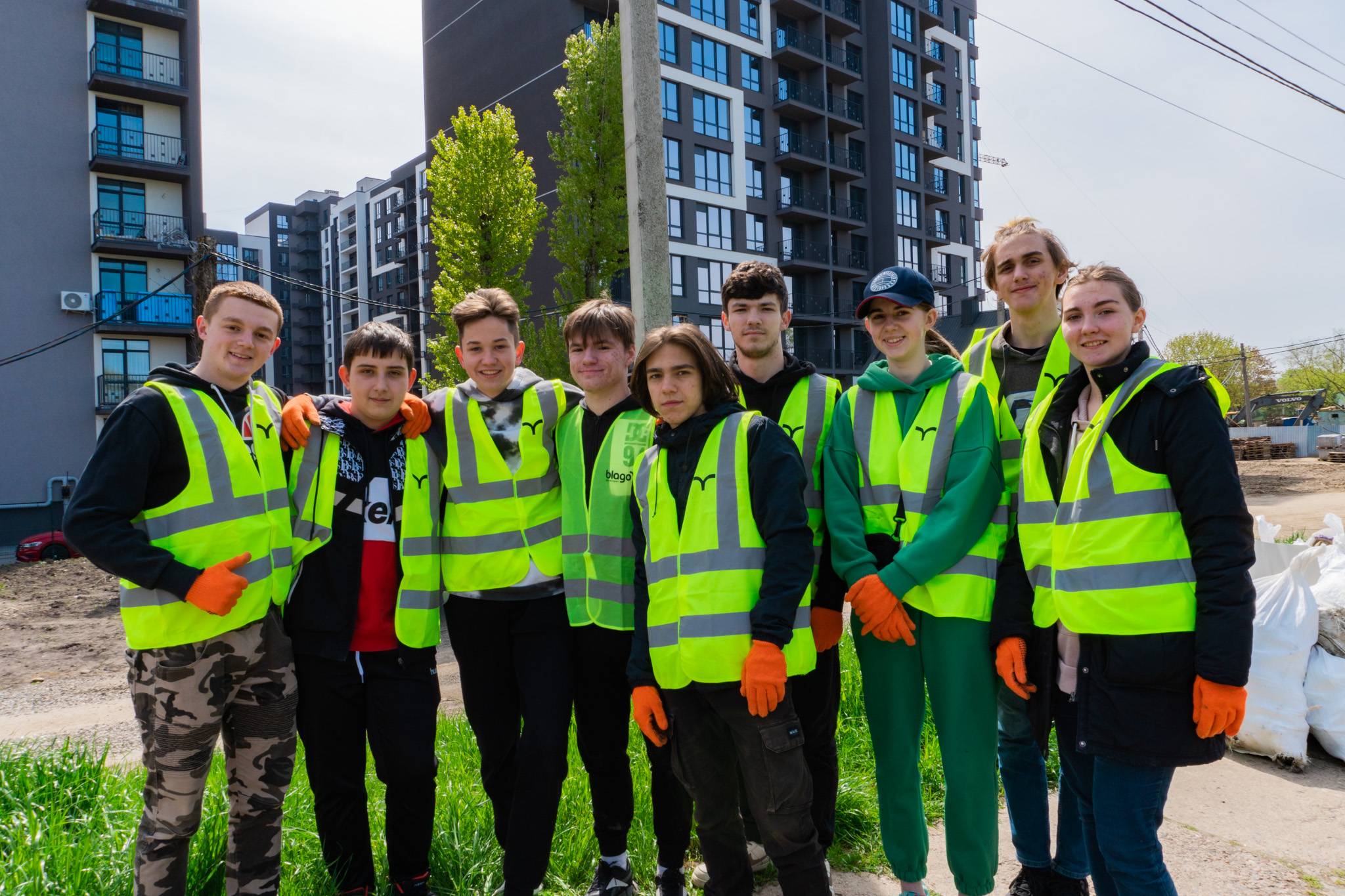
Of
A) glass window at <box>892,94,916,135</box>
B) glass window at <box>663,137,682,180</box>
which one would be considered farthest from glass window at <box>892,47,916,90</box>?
glass window at <box>663,137,682,180</box>

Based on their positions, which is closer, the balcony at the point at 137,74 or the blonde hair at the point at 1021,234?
the blonde hair at the point at 1021,234

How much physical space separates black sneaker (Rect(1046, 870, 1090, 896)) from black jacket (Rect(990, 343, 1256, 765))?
1.01 m

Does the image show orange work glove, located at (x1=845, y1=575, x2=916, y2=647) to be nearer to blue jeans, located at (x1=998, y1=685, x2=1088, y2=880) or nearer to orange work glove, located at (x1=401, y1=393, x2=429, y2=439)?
blue jeans, located at (x1=998, y1=685, x2=1088, y2=880)

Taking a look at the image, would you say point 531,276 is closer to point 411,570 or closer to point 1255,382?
point 411,570

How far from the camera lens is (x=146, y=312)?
28438mm

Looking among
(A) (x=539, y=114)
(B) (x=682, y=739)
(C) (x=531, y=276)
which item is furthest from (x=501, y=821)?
(A) (x=539, y=114)

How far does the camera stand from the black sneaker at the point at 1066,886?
316cm

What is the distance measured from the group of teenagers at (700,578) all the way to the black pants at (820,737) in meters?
0.02

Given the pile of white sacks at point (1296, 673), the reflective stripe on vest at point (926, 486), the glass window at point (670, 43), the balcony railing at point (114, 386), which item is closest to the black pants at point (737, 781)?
the reflective stripe on vest at point (926, 486)

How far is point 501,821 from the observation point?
3.43m

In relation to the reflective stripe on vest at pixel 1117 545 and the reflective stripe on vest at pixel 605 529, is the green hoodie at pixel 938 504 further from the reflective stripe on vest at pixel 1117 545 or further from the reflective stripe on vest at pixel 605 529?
the reflective stripe on vest at pixel 605 529

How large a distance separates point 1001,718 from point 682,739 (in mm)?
1320

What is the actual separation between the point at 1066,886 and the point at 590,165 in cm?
2026

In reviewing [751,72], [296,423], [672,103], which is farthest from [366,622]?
[751,72]
